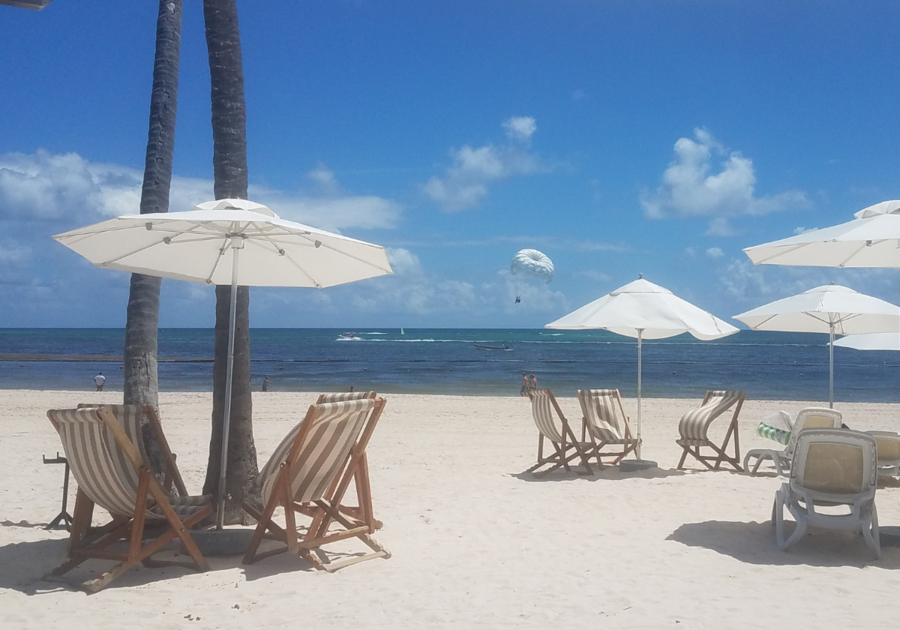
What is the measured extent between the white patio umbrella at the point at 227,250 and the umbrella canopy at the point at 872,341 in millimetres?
5441

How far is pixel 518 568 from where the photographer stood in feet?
13.9

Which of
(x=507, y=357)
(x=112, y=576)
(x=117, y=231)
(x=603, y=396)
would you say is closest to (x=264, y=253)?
(x=117, y=231)

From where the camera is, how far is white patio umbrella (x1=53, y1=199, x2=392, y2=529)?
4212 millimetres

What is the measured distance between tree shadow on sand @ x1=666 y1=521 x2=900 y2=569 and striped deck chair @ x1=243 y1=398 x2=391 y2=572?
2072mm

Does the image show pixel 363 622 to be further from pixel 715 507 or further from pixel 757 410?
pixel 757 410

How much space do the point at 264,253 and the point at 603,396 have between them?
4456mm

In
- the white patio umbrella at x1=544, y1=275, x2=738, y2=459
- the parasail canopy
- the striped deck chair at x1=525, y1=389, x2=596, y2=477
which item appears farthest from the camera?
the parasail canopy

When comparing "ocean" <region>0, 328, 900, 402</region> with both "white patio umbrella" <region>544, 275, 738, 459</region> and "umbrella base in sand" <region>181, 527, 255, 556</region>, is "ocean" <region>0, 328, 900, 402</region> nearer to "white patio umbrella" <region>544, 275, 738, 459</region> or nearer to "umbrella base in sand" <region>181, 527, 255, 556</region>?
"white patio umbrella" <region>544, 275, 738, 459</region>

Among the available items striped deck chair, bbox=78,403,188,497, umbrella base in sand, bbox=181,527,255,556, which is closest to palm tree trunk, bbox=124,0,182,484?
striped deck chair, bbox=78,403,188,497

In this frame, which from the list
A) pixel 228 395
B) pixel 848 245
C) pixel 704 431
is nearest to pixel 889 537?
pixel 848 245

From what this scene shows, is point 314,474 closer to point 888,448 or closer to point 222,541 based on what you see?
point 222,541

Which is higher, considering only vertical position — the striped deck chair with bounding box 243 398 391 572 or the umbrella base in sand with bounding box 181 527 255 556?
the striped deck chair with bounding box 243 398 391 572

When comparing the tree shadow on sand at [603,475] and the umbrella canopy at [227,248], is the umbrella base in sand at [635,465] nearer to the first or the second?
the tree shadow on sand at [603,475]

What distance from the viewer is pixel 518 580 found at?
3.99 metres
